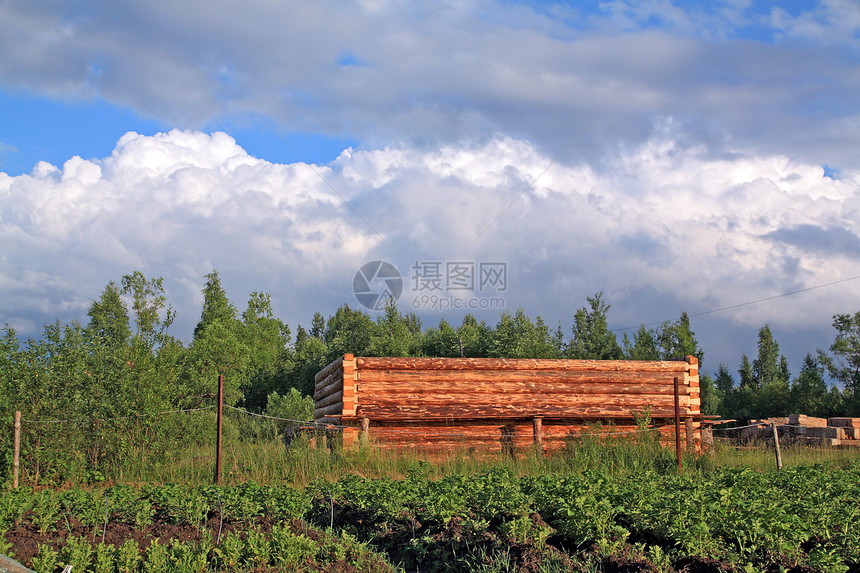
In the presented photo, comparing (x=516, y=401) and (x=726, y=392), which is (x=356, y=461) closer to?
(x=516, y=401)

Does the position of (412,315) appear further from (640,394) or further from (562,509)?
(562,509)

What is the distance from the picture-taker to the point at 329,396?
18.7 metres

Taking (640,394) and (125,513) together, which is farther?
(640,394)

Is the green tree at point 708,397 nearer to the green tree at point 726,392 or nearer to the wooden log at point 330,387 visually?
the green tree at point 726,392

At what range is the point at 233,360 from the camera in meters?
45.6

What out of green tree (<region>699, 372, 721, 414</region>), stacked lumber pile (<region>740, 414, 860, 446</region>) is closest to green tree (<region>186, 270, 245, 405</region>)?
stacked lumber pile (<region>740, 414, 860, 446</region>)

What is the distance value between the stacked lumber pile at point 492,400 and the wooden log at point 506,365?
0.02 m

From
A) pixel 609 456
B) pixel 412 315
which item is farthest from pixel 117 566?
pixel 412 315

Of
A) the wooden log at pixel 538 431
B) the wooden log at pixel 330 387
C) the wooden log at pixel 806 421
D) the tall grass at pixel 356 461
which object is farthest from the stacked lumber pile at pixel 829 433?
the wooden log at pixel 330 387

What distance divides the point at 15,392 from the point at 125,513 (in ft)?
17.9

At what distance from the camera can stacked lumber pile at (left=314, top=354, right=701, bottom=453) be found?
55.0 ft

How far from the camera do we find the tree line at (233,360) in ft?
42.3

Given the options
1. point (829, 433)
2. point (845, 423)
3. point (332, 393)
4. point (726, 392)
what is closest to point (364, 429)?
point (332, 393)

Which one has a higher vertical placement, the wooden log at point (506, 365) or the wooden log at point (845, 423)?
the wooden log at point (506, 365)
